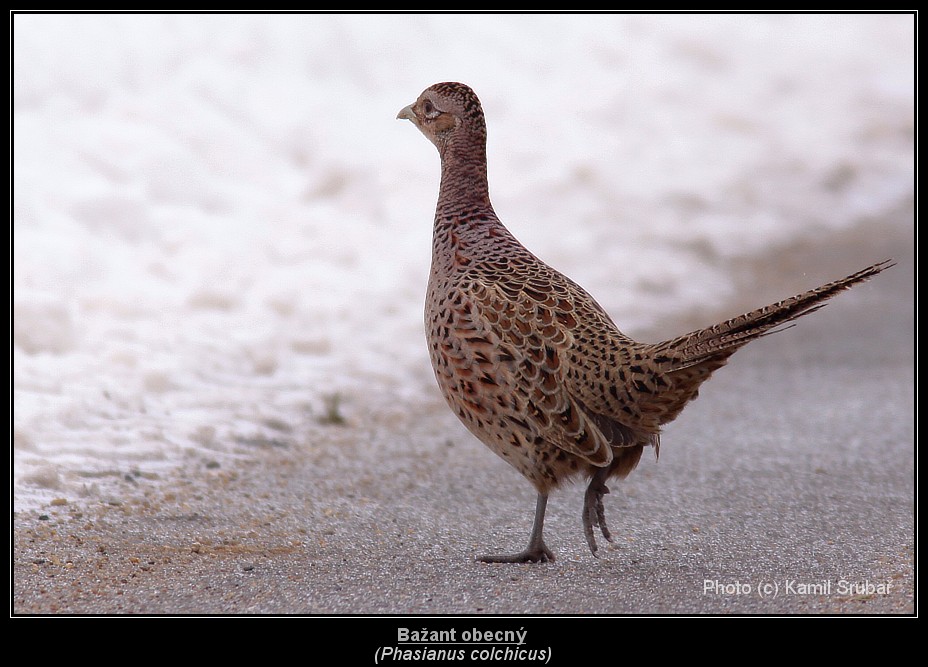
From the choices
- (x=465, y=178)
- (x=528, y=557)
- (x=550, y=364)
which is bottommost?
(x=528, y=557)

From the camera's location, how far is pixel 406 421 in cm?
658

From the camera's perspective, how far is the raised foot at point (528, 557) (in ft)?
13.4

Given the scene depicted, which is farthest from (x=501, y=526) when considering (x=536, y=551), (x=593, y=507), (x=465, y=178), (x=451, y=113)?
(x=451, y=113)

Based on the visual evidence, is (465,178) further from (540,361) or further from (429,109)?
(540,361)

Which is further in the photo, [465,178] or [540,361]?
[465,178]

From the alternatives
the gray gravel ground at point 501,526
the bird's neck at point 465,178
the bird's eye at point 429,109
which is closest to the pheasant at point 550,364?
the bird's neck at point 465,178

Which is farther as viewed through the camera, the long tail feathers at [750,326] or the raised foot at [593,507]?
the raised foot at [593,507]

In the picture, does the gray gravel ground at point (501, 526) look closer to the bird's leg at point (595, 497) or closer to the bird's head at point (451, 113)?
the bird's leg at point (595, 497)

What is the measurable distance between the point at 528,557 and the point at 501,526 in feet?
2.18

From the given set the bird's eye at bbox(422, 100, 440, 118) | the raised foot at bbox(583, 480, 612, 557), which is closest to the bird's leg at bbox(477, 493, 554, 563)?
the raised foot at bbox(583, 480, 612, 557)

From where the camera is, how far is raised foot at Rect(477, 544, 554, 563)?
4.08 m

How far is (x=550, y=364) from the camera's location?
389 centimetres
